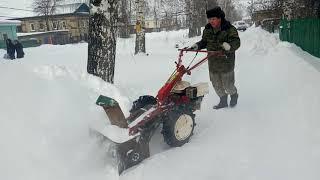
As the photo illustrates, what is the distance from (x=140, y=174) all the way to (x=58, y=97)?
155cm

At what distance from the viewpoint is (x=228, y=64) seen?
5.71 metres

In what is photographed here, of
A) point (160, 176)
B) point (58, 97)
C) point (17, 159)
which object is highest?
point (58, 97)

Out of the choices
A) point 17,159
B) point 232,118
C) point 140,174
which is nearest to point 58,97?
point 17,159

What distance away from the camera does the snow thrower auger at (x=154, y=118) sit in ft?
12.7

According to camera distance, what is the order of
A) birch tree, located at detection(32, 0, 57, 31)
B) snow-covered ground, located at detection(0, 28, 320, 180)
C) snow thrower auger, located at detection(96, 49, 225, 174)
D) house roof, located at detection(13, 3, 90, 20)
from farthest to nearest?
house roof, located at detection(13, 3, 90, 20) → birch tree, located at detection(32, 0, 57, 31) → snow thrower auger, located at detection(96, 49, 225, 174) → snow-covered ground, located at detection(0, 28, 320, 180)

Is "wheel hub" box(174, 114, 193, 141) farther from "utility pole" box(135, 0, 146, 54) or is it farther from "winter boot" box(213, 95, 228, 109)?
"utility pole" box(135, 0, 146, 54)

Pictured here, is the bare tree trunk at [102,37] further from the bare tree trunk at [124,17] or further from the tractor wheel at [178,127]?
the bare tree trunk at [124,17]

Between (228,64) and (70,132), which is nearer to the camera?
(70,132)

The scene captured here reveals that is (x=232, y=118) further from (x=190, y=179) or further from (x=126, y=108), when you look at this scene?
(x=190, y=179)

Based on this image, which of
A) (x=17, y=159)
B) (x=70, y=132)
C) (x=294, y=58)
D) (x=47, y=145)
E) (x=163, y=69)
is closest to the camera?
(x=17, y=159)

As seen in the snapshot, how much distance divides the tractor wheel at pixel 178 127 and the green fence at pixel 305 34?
796cm

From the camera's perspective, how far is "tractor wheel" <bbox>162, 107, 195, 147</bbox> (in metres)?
4.30

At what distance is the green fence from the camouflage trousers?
6.42m

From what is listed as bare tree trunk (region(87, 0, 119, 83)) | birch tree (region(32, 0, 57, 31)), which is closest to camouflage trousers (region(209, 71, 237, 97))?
bare tree trunk (region(87, 0, 119, 83))
